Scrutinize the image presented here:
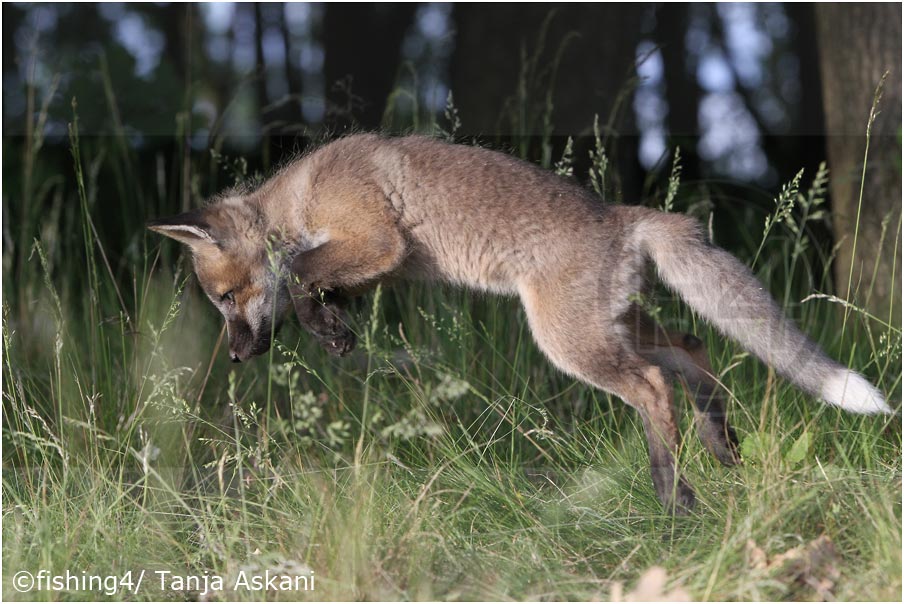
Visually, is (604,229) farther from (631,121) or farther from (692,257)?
(631,121)

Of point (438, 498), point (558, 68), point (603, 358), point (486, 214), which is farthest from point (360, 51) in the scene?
A: point (438, 498)

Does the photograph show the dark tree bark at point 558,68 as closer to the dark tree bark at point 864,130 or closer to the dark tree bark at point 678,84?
the dark tree bark at point 864,130

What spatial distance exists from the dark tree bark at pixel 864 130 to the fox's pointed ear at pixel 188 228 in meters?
3.74

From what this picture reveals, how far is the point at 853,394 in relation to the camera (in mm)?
3762

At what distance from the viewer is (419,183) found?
443 cm

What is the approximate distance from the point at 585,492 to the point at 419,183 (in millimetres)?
1673

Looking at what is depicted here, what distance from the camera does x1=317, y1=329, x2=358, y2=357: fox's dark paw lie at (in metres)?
4.41

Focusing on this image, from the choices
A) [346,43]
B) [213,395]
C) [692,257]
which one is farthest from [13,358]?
[346,43]

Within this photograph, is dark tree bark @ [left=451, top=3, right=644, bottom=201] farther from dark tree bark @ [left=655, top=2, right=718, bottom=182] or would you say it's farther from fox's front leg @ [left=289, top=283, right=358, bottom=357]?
dark tree bark @ [left=655, top=2, right=718, bottom=182]

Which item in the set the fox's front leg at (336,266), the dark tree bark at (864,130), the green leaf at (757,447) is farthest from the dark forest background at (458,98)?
the green leaf at (757,447)

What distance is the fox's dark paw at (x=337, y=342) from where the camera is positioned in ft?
14.5

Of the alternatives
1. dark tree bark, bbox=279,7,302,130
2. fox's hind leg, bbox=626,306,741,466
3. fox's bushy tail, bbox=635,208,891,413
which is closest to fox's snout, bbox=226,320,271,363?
fox's hind leg, bbox=626,306,741,466

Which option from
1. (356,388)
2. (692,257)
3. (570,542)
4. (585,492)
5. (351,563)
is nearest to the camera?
(351,563)

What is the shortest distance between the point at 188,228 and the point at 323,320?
79 centimetres
